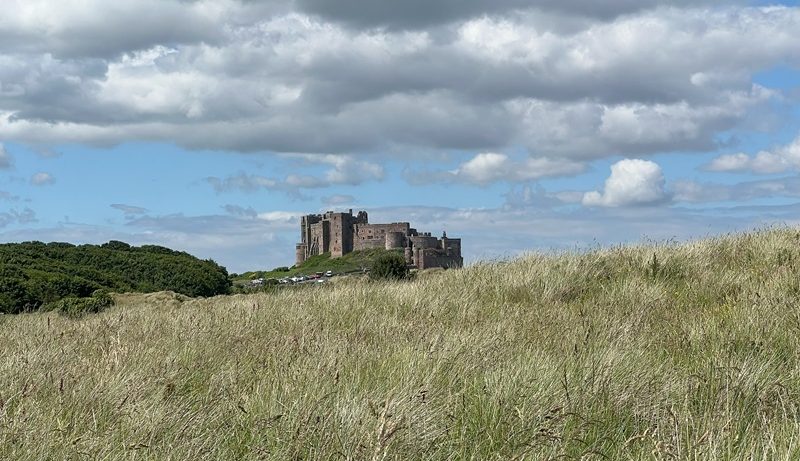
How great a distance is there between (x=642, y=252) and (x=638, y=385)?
7884 millimetres

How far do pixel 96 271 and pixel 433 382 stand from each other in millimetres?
52203

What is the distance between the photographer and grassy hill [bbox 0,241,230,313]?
132 ft

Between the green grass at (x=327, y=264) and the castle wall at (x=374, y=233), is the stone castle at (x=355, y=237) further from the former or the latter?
the green grass at (x=327, y=264)

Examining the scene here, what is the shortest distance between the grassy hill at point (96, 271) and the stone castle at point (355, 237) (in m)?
48.5

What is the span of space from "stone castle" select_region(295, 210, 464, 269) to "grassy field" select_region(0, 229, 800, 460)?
333 ft

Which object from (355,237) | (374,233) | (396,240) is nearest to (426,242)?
(396,240)

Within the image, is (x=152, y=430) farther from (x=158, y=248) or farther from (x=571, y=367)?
(x=158, y=248)

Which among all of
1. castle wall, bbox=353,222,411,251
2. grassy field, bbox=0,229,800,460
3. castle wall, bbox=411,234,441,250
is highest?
castle wall, bbox=353,222,411,251

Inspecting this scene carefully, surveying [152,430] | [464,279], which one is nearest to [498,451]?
[152,430]

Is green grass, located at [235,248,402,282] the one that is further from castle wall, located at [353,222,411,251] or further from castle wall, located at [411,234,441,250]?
castle wall, located at [353,222,411,251]

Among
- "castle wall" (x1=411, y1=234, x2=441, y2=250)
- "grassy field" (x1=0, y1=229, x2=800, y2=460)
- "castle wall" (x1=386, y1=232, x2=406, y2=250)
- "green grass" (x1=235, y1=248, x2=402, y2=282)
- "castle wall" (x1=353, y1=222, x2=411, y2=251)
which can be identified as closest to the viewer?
"grassy field" (x1=0, y1=229, x2=800, y2=460)

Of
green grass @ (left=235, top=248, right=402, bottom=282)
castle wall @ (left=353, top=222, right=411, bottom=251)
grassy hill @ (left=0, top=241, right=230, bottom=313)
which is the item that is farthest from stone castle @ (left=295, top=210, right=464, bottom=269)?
grassy hill @ (left=0, top=241, right=230, bottom=313)

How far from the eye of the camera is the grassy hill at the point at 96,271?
40188 mm

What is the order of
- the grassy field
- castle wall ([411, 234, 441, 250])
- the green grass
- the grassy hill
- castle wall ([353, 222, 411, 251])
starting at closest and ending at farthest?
the grassy field → the grassy hill → the green grass → castle wall ([411, 234, 441, 250]) → castle wall ([353, 222, 411, 251])
